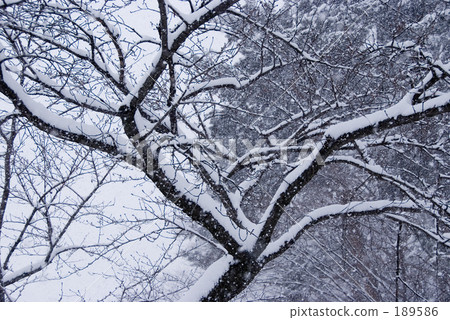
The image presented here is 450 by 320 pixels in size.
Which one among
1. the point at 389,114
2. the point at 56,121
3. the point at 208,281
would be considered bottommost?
the point at 208,281

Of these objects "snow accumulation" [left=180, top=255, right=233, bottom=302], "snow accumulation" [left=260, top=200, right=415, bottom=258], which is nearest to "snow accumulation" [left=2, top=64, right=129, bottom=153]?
"snow accumulation" [left=180, top=255, right=233, bottom=302]

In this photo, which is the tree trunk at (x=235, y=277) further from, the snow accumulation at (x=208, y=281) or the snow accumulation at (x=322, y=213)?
the snow accumulation at (x=322, y=213)

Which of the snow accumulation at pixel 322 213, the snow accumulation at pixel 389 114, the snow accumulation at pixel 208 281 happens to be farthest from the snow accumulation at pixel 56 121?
the snow accumulation at pixel 389 114

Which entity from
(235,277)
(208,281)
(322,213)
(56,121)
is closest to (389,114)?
(322,213)

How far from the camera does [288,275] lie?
38.5 ft

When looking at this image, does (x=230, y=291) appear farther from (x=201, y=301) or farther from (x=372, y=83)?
(x=372, y=83)

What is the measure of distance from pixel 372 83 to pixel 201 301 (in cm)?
586

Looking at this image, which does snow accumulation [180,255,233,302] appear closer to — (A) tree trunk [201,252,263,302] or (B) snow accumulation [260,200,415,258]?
(A) tree trunk [201,252,263,302]

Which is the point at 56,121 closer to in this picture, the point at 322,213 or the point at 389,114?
the point at 322,213

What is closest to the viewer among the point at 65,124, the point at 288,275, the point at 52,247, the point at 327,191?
the point at 65,124

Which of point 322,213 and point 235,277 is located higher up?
point 322,213

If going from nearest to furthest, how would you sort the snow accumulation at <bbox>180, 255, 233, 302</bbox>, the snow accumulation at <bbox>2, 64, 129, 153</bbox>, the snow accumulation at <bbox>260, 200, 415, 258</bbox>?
the snow accumulation at <bbox>2, 64, 129, 153</bbox>
the snow accumulation at <bbox>180, 255, 233, 302</bbox>
the snow accumulation at <bbox>260, 200, 415, 258</bbox>
